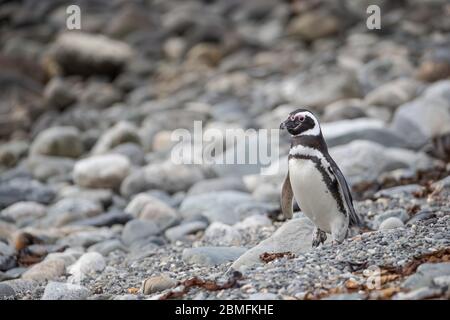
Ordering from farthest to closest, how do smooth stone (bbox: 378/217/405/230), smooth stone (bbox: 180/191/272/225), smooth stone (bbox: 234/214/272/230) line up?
smooth stone (bbox: 180/191/272/225)
smooth stone (bbox: 234/214/272/230)
smooth stone (bbox: 378/217/405/230)

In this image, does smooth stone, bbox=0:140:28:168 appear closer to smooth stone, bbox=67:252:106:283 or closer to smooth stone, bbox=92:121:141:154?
smooth stone, bbox=92:121:141:154

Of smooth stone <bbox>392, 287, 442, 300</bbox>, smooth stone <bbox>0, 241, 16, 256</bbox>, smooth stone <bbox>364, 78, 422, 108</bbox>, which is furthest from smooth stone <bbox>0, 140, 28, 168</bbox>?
smooth stone <bbox>392, 287, 442, 300</bbox>

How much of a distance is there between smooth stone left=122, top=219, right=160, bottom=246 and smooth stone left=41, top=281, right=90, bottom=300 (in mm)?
2104

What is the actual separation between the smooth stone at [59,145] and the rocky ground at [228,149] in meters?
0.03

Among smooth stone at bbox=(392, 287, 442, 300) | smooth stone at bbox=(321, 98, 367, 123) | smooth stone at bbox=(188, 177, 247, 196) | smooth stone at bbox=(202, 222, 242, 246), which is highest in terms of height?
smooth stone at bbox=(321, 98, 367, 123)

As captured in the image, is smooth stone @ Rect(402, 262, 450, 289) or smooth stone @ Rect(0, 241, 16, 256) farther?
smooth stone @ Rect(0, 241, 16, 256)

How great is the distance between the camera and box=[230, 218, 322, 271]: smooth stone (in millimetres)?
Answer: 4816

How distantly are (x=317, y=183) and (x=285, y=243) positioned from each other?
18.5 inches

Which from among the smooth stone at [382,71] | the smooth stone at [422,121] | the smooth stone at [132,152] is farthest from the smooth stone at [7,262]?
the smooth stone at [382,71]

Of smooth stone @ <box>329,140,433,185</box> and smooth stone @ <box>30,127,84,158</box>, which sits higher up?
smooth stone @ <box>30,127,84,158</box>

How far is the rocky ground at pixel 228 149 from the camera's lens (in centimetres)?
453

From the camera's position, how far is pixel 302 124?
5.12 meters
